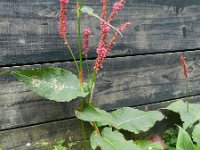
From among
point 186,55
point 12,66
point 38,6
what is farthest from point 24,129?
point 186,55

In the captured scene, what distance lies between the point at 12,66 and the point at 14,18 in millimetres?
215

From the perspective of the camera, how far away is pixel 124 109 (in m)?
2.06

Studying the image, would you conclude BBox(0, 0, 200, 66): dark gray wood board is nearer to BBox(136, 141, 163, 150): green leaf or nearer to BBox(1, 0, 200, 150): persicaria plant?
BBox(1, 0, 200, 150): persicaria plant

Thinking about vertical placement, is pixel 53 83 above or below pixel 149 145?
above

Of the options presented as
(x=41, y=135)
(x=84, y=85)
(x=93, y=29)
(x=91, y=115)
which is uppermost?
(x=93, y=29)

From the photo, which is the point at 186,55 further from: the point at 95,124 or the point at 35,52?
the point at 35,52

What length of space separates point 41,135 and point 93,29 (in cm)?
59

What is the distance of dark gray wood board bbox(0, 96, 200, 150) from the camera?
1815 millimetres

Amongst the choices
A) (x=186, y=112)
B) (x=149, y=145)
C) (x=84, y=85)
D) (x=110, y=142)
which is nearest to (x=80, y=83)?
(x=84, y=85)

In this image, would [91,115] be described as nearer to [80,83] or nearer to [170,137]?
[80,83]

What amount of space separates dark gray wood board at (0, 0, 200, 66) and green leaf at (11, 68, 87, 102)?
14cm

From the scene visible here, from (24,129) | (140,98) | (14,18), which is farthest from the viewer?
(140,98)

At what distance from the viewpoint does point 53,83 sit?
172cm

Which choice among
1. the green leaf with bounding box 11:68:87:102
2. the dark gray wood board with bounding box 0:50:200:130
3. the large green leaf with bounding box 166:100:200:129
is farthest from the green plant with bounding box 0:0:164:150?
the large green leaf with bounding box 166:100:200:129
